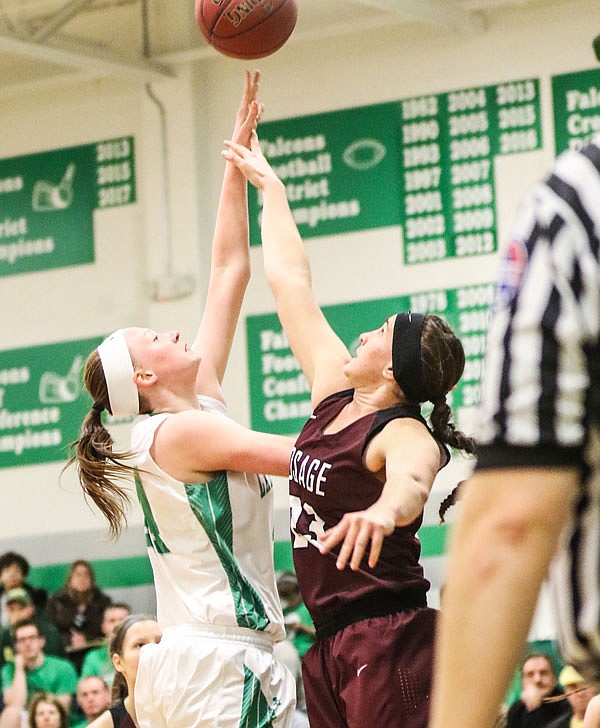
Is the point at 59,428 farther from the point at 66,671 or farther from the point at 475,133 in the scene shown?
the point at 475,133

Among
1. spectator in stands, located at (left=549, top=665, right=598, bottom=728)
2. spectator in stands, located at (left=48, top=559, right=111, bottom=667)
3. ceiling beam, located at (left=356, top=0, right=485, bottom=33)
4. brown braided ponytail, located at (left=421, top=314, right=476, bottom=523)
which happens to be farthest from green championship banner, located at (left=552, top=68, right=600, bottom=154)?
brown braided ponytail, located at (left=421, top=314, right=476, bottom=523)

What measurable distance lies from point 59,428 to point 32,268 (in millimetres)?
1382

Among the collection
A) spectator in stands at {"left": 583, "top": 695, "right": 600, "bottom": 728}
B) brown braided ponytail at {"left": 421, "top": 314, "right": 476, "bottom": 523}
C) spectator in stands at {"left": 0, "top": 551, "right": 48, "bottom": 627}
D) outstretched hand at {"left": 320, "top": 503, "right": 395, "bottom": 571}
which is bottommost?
spectator in stands at {"left": 0, "top": 551, "right": 48, "bottom": 627}

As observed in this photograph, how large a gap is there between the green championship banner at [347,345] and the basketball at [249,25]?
13.7 ft

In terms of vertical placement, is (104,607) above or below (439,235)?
below

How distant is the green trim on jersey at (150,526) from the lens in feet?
12.6

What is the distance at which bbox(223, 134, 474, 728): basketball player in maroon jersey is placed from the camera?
10.9 ft

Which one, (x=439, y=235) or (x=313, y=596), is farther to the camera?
(x=439, y=235)

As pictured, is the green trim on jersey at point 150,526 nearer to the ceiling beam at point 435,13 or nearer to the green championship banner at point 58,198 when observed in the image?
the ceiling beam at point 435,13

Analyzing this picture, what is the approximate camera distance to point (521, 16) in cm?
933

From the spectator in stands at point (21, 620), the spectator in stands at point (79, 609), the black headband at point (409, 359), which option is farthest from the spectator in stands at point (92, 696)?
the black headband at point (409, 359)

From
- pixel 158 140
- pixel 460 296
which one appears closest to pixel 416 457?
pixel 460 296

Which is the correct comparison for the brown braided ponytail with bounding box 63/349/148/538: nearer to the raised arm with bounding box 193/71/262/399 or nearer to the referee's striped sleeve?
the raised arm with bounding box 193/71/262/399

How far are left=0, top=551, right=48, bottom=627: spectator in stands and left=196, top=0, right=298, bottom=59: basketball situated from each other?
5.67 m
